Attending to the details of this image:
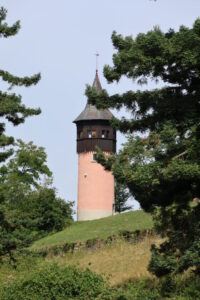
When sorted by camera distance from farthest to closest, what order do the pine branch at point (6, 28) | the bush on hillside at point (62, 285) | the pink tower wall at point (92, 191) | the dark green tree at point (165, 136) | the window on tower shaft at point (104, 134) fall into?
the window on tower shaft at point (104, 134) < the pink tower wall at point (92, 191) < the pine branch at point (6, 28) < the bush on hillside at point (62, 285) < the dark green tree at point (165, 136)

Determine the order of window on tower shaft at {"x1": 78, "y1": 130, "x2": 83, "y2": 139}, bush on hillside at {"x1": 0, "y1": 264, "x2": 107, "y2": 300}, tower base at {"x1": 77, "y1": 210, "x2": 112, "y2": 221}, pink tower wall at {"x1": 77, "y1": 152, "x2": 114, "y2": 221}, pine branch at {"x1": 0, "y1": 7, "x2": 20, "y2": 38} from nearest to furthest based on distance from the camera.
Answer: bush on hillside at {"x1": 0, "y1": 264, "x2": 107, "y2": 300} → pine branch at {"x1": 0, "y1": 7, "x2": 20, "y2": 38} → tower base at {"x1": 77, "y1": 210, "x2": 112, "y2": 221} → pink tower wall at {"x1": 77, "y1": 152, "x2": 114, "y2": 221} → window on tower shaft at {"x1": 78, "y1": 130, "x2": 83, "y2": 139}

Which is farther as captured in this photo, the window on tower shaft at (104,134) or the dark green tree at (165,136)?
the window on tower shaft at (104,134)

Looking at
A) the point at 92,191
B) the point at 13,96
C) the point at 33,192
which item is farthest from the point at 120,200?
the point at 13,96

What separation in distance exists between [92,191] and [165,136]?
55.4 metres

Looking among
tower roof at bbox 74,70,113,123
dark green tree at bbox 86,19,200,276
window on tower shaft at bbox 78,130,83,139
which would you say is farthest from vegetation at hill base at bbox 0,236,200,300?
window on tower shaft at bbox 78,130,83,139

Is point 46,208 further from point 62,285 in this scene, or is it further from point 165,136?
point 165,136

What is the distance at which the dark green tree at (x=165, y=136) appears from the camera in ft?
50.2

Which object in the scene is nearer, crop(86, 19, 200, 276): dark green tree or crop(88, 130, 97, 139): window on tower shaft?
crop(86, 19, 200, 276): dark green tree

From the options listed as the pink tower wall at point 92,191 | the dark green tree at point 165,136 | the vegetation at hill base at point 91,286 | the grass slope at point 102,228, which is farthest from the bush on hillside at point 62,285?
the pink tower wall at point 92,191

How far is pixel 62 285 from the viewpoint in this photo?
1794cm

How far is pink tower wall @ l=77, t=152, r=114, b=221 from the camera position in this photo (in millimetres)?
70500

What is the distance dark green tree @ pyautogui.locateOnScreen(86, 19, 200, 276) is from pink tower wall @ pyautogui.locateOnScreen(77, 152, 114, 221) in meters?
52.8

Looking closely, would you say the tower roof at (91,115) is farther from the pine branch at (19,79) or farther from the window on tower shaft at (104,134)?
the pine branch at (19,79)

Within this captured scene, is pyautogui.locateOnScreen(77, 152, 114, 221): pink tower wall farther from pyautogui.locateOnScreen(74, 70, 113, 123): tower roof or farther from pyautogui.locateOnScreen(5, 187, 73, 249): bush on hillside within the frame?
pyautogui.locateOnScreen(5, 187, 73, 249): bush on hillside
